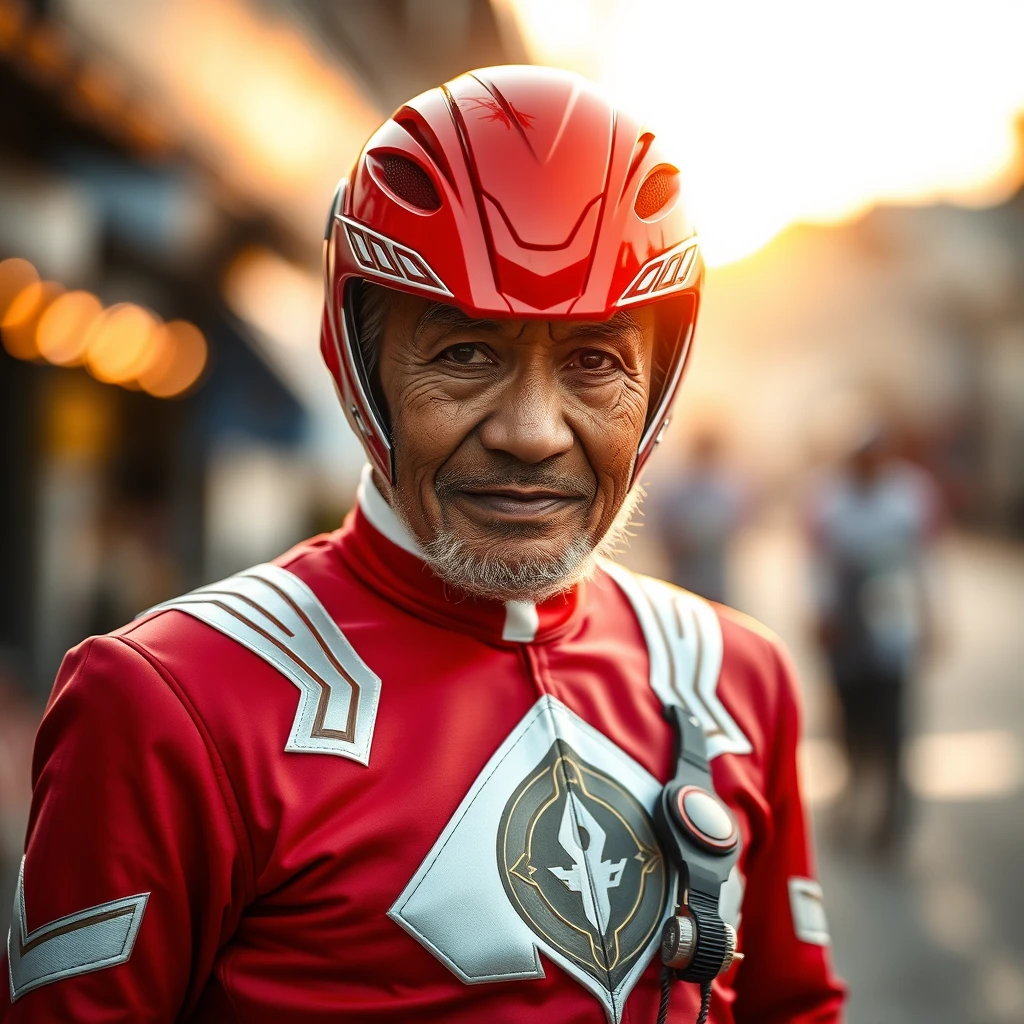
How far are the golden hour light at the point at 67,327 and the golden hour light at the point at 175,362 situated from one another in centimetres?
181

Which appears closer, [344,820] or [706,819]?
[344,820]

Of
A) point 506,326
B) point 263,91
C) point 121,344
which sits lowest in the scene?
point 121,344

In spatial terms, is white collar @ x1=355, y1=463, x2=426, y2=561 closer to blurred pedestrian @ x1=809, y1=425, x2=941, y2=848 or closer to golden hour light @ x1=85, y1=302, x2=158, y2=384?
blurred pedestrian @ x1=809, y1=425, x2=941, y2=848

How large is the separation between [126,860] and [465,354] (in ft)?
2.67

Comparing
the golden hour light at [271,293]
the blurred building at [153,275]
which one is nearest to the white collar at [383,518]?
the blurred building at [153,275]

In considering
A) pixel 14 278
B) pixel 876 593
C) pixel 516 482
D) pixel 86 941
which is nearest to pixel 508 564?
pixel 516 482

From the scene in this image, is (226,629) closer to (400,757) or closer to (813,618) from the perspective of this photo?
(400,757)

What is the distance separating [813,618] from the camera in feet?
22.3

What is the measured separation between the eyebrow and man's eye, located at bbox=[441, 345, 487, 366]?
27mm

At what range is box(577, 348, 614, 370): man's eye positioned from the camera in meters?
1.81

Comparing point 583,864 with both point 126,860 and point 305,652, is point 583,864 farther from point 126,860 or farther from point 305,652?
point 126,860

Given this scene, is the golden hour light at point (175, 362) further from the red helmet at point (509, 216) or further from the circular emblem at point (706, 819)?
the circular emblem at point (706, 819)

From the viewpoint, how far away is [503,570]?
5.80 feet

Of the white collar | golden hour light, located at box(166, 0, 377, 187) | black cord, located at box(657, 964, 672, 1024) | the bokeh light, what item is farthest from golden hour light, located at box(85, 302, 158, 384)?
black cord, located at box(657, 964, 672, 1024)
